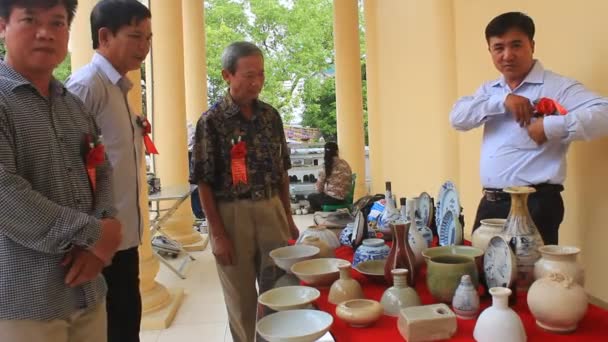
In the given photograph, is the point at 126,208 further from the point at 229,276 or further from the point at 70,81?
the point at 229,276

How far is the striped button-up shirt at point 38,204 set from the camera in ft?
3.56

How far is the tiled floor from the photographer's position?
3004 millimetres

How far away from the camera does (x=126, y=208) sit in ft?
5.61

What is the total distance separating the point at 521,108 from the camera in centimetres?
180

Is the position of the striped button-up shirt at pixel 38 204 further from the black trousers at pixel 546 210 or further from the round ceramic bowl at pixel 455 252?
the black trousers at pixel 546 210

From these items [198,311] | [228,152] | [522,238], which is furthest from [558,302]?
[198,311]

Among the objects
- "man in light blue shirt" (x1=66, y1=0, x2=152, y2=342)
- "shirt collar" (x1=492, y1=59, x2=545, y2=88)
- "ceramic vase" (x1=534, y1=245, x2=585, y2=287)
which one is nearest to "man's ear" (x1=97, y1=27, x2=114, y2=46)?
"man in light blue shirt" (x1=66, y1=0, x2=152, y2=342)

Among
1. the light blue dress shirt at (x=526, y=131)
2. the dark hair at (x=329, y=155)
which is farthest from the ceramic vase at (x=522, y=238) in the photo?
the dark hair at (x=329, y=155)

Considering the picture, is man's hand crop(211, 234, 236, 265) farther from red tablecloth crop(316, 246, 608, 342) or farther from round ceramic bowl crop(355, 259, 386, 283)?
red tablecloth crop(316, 246, 608, 342)

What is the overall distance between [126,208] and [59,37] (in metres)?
0.67

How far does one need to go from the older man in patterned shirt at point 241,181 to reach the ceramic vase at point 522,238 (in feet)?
3.20

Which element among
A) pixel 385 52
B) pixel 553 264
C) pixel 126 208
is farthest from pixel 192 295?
pixel 385 52

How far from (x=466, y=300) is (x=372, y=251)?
51 centimetres

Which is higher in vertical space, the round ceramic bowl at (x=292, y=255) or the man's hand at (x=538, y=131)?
the man's hand at (x=538, y=131)
